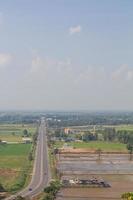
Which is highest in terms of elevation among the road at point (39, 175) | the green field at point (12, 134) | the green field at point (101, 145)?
the green field at point (12, 134)

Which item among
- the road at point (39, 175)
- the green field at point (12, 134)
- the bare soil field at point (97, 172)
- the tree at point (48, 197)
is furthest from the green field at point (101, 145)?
the tree at point (48, 197)

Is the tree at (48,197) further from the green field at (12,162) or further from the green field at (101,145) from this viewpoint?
the green field at (101,145)

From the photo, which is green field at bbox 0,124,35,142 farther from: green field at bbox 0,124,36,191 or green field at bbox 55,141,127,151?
green field at bbox 55,141,127,151

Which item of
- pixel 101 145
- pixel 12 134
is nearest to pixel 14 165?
pixel 101 145

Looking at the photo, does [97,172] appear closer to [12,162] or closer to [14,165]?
[14,165]

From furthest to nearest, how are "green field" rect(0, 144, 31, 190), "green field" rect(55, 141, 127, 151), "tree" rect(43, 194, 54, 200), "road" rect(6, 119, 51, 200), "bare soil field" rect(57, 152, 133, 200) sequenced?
"green field" rect(55, 141, 127, 151) → "green field" rect(0, 144, 31, 190) → "road" rect(6, 119, 51, 200) → "bare soil field" rect(57, 152, 133, 200) → "tree" rect(43, 194, 54, 200)

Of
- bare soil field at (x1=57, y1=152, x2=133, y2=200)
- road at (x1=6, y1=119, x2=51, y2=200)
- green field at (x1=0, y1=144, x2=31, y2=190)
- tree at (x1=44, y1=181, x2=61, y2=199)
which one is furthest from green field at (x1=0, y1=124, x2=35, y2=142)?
tree at (x1=44, y1=181, x2=61, y2=199)

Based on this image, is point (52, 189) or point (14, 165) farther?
point (14, 165)

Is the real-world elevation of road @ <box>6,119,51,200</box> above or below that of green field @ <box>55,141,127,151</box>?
below
